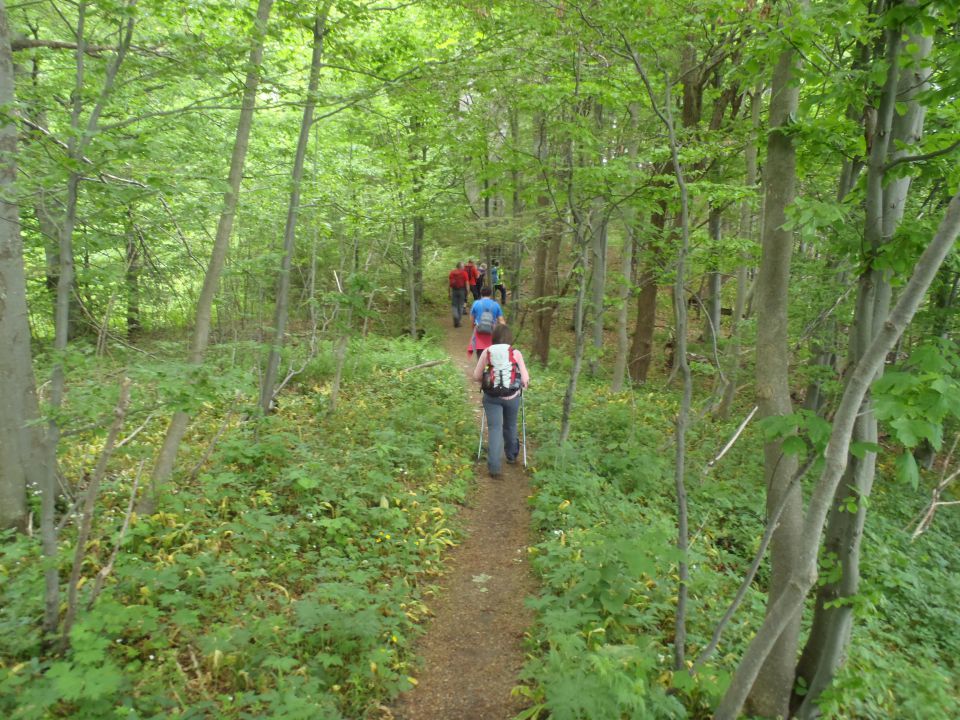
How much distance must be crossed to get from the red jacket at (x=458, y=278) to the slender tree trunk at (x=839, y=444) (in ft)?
50.2

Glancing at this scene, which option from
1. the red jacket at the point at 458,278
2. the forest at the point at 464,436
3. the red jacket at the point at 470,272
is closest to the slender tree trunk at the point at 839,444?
the forest at the point at 464,436

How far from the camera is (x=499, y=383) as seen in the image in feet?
22.9

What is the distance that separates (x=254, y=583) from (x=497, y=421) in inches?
142

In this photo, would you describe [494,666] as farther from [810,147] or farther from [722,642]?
[810,147]

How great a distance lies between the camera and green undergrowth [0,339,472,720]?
336 cm

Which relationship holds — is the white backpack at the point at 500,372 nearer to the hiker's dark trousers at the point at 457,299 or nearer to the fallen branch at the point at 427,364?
the fallen branch at the point at 427,364

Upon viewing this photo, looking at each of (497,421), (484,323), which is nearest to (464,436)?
(497,421)

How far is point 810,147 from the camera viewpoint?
11.5ft

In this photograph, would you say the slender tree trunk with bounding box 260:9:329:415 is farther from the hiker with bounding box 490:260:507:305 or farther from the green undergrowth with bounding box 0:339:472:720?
Result: the hiker with bounding box 490:260:507:305

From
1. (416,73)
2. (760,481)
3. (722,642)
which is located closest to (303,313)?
(416,73)

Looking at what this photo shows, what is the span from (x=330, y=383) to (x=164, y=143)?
4.62 meters

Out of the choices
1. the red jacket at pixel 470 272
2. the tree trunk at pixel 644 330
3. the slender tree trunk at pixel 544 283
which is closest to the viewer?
the tree trunk at pixel 644 330

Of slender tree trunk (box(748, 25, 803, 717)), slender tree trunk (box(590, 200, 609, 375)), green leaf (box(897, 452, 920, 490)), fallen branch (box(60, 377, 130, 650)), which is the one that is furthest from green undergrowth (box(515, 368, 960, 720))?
fallen branch (box(60, 377, 130, 650))

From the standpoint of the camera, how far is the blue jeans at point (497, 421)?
720 cm
